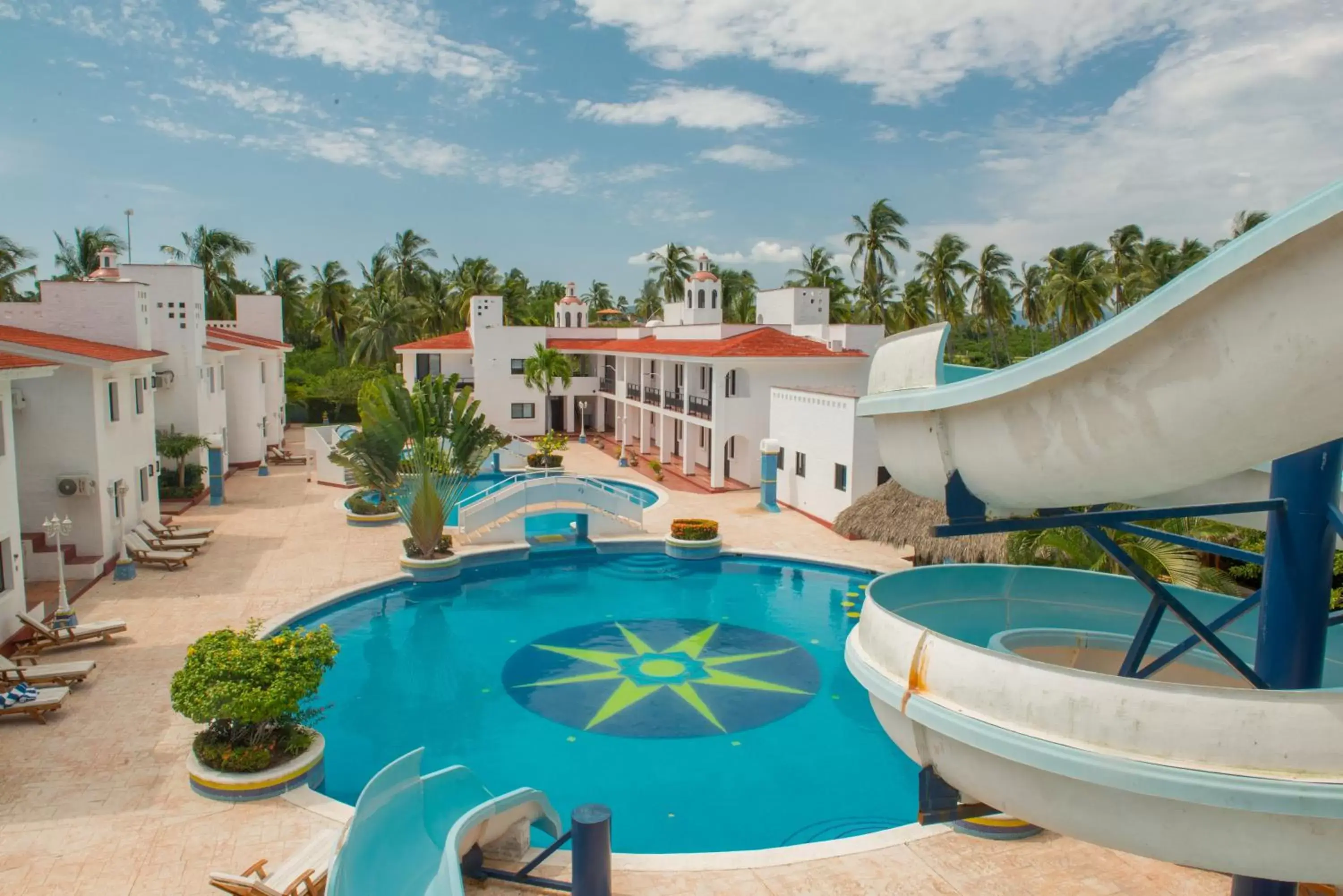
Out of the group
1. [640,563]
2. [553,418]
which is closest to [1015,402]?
[640,563]

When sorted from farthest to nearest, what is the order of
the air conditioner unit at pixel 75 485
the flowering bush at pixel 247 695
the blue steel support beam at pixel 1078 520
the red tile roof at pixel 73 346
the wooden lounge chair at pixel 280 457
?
the wooden lounge chair at pixel 280 457
the air conditioner unit at pixel 75 485
the red tile roof at pixel 73 346
the flowering bush at pixel 247 695
the blue steel support beam at pixel 1078 520

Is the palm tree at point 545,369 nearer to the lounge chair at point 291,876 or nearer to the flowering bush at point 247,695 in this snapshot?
the flowering bush at point 247,695

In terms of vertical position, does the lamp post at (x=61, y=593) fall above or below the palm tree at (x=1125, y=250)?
below

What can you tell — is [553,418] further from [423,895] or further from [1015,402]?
[1015,402]

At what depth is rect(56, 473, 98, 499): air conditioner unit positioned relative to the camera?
22.3 m

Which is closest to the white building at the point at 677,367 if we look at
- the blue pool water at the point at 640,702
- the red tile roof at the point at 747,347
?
the red tile roof at the point at 747,347

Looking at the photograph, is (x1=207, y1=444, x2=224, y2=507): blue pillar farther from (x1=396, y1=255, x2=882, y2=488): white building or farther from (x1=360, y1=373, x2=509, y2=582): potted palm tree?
(x1=396, y1=255, x2=882, y2=488): white building

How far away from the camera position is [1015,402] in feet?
16.4

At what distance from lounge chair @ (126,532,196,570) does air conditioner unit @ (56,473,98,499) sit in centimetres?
190

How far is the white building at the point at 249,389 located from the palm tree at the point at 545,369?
12.3 m

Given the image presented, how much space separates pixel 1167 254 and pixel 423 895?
229ft

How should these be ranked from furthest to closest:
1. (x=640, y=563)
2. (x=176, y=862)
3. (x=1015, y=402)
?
(x=640, y=563), (x=176, y=862), (x=1015, y=402)

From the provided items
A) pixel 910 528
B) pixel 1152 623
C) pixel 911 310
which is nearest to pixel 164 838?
pixel 1152 623

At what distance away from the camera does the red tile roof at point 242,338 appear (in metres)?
41.1
